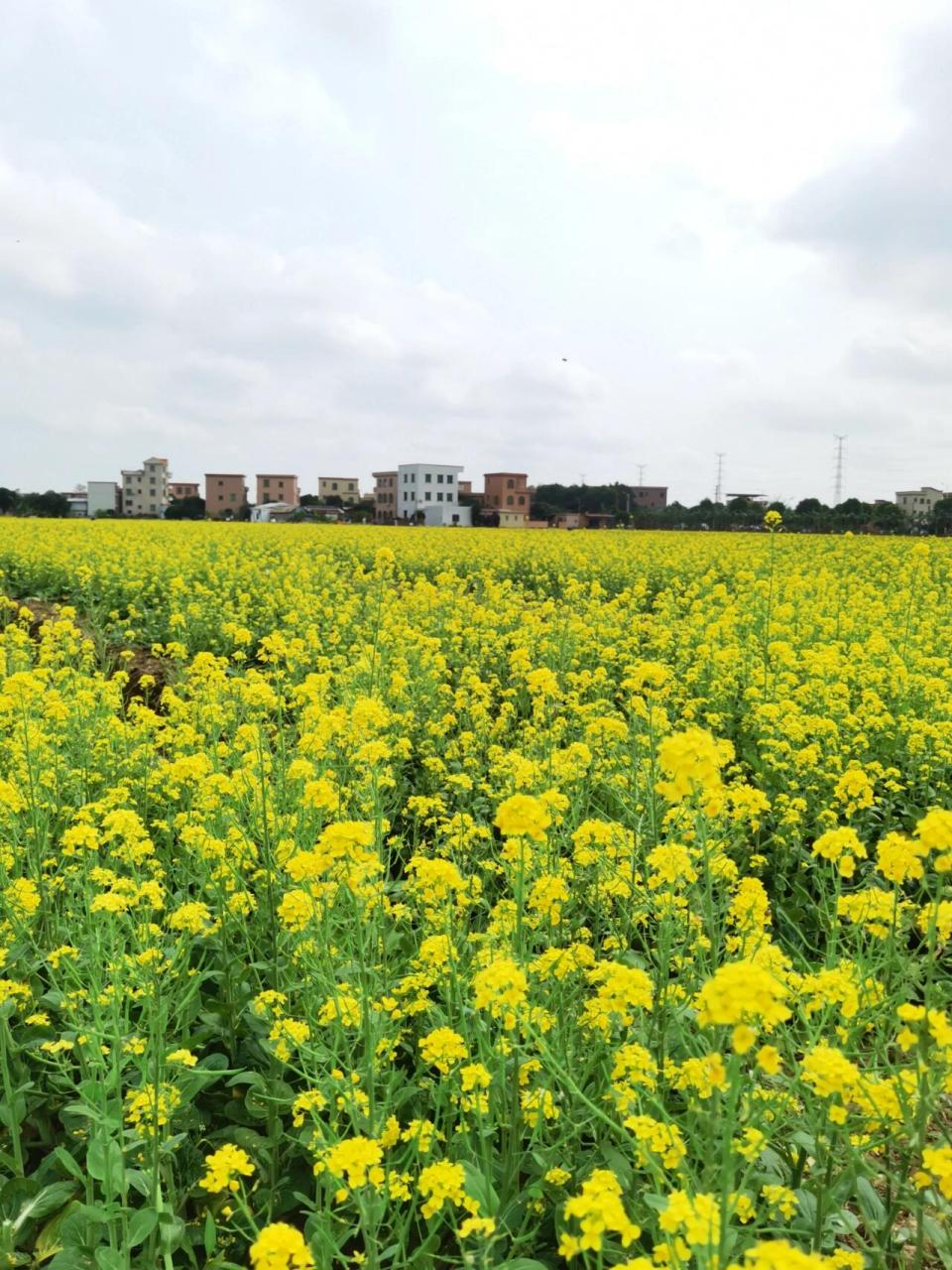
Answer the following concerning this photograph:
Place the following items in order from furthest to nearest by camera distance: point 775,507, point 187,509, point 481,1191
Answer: point 187,509 < point 775,507 < point 481,1191

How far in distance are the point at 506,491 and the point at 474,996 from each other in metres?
86.1

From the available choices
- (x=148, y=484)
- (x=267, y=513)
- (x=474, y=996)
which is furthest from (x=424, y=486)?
(x=474, y=996)

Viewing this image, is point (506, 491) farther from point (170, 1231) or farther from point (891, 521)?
point (170, 1231)

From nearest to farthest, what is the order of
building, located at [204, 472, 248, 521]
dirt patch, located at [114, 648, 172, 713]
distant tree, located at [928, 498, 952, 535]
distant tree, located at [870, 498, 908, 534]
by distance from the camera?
dirt patch, located at [114, 648, 172, 713]
distant tree, located at [928, 498, 952, 535]
distant tree, located at [870, 498, 908, 534]
building, located at [204, 472, 248, 521]

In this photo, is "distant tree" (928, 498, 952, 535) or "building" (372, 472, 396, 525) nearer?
"distant tree" (928, 498, 952, 535)

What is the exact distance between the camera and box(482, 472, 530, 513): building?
276ft

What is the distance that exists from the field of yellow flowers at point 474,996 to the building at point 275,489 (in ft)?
347

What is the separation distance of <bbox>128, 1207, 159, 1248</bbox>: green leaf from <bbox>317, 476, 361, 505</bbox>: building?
353ft

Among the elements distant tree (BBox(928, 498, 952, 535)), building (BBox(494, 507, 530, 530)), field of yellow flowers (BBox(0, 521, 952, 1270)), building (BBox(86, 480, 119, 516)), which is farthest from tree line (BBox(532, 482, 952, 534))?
building (BBox(86, 480, 119, 516))

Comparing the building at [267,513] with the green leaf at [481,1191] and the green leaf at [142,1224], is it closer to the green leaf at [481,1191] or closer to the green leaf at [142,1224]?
the green leaf at [142,1224]

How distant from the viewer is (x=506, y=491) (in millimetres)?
87562

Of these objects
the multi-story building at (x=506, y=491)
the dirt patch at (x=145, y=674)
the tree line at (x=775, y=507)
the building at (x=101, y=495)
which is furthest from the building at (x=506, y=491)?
the dirt patch at (x=145, y=674)

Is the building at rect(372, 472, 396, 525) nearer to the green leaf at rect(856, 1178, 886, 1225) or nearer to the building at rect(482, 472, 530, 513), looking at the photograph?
the building at rect(482, 472, 530, 513)

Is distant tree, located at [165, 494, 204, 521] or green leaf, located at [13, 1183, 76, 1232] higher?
distant tree, located at [165, 494, 204, 521]
